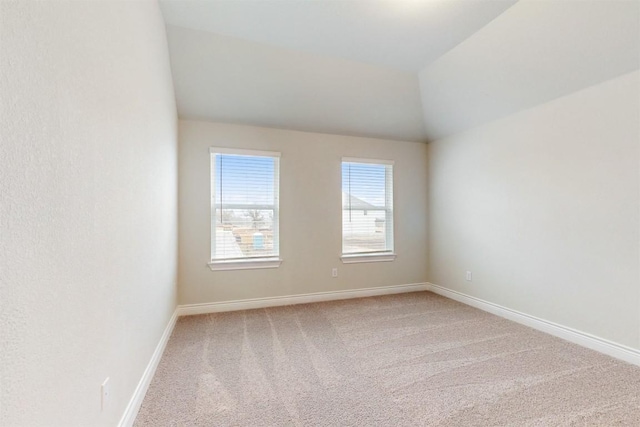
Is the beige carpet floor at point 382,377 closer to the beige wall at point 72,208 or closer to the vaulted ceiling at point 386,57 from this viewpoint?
the beige wall at point 72,208

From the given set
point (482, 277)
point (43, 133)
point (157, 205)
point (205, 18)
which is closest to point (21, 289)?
point (43, 133)

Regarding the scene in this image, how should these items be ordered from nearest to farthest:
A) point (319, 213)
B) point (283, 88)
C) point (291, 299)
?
point (283, 88) → point (291, 299) → point (319, 213)

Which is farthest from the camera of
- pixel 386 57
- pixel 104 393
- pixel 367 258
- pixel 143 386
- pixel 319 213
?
pixel 367 258

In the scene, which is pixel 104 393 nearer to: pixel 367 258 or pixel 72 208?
pixel 72 208

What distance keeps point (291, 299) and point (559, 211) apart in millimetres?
3126

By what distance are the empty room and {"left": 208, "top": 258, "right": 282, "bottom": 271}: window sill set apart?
0.02 m

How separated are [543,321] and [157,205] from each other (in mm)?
3804

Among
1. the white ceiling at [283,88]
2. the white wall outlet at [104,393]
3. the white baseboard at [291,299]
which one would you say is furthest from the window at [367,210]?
the white wall outlet at [104,393]

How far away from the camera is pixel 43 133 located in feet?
2.72

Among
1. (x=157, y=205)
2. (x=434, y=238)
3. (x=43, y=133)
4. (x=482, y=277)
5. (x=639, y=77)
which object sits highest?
(x=639, y=77)

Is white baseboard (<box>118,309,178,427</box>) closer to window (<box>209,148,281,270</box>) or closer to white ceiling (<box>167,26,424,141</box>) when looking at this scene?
window (<box>209,148,281,270</box>)

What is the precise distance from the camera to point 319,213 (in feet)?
12.8

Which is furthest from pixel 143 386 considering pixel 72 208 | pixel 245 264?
pixel 245 264

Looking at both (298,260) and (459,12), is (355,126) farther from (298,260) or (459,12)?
(298,260)
